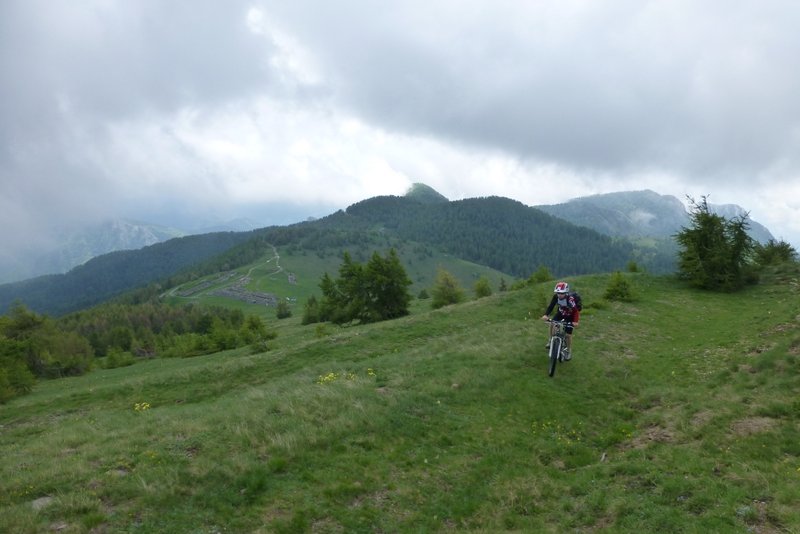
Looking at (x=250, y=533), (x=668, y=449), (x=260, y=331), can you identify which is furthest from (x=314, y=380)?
(x=260, y=331)

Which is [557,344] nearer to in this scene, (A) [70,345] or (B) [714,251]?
(B) [714,251]

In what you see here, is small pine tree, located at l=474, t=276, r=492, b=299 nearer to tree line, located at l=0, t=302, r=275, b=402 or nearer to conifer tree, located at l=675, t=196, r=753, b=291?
conifer tree, located at l=675, t=196, r=753, b=291

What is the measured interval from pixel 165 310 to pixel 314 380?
162479mm

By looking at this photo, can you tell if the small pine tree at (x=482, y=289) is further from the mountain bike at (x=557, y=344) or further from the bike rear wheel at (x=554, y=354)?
the bike rear wheel at (x=554, y=354)

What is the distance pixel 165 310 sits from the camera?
524 feet

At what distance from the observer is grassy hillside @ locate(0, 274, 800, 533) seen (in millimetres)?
9102

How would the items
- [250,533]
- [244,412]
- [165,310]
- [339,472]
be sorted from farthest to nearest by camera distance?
[165,310] → [244,412] → [339,472] → [250,533]

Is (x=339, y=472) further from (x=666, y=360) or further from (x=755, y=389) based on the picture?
(x=666, y=360)

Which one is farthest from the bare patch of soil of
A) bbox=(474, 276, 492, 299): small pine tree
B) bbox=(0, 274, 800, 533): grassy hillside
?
bbox=(474, 276, 492, 299): small pine tree

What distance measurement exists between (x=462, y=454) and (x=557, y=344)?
790 cm

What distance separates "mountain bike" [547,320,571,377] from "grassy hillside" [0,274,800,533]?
2.17 ft

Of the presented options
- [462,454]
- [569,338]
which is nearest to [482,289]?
[569,338]

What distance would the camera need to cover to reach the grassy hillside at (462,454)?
910 centimetres

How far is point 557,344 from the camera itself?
18.0m
